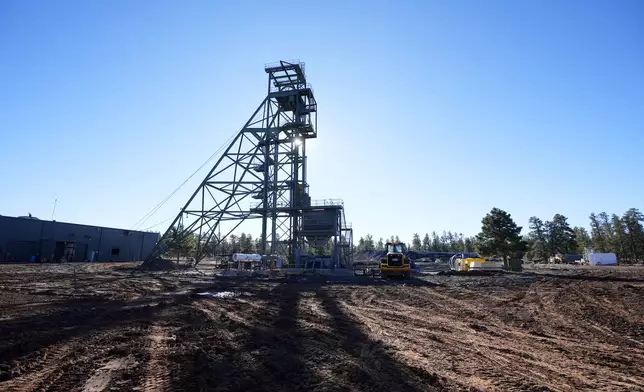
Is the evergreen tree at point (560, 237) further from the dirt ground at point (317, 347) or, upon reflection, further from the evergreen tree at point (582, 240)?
the dirt ground at point (317, 347)

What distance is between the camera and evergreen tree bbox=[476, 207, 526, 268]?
50.4 metres

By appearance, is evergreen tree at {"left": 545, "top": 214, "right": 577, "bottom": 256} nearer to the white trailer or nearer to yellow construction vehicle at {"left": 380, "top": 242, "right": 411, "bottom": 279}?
the white trailer

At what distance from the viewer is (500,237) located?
51062 millimetres

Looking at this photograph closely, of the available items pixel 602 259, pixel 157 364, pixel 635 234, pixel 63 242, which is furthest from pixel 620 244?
pixel 63 242

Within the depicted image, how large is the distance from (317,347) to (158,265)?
101ft

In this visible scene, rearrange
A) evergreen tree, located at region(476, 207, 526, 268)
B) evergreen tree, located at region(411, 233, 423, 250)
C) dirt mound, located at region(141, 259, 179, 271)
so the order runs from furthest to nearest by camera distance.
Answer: evergreen tree, located at region(411, 233, 423, 250), evergreen tree, located at region(476, 207, 526, 268), dirt mound, located at region(141, 259, 179, 271)

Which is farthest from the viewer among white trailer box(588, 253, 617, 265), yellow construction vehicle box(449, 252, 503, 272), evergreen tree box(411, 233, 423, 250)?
evergreen tree box(411, 233, 423, 250)

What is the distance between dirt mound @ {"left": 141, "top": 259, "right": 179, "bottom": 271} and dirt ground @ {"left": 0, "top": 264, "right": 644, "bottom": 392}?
2076cm

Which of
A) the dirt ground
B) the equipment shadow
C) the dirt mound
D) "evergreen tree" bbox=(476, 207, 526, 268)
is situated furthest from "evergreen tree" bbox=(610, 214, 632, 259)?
the equipment shadow

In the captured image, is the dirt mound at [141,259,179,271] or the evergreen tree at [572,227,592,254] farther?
the evergreen tree at [572,227,592,254]

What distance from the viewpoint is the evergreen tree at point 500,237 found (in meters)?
50.4

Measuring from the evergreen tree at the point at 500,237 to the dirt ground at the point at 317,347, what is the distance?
141 feet

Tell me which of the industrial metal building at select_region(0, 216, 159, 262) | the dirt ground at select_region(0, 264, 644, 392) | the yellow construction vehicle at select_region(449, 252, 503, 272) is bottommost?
the dirt ground at select_region(0, 264, 644, 392)

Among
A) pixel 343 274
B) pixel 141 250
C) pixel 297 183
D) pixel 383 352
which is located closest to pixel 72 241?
pixel 141 250
